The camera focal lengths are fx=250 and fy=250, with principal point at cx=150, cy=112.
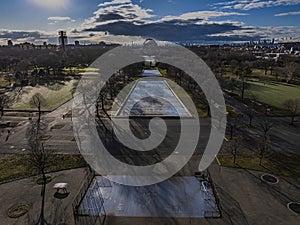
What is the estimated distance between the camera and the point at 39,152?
15172 millimetres

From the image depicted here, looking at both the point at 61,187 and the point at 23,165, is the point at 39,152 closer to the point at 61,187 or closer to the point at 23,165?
the point at 23,165

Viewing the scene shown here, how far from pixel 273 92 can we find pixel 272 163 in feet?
80.9

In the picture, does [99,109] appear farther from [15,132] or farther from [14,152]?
[14,152]

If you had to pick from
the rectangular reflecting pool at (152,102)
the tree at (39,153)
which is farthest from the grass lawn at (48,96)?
the rectangular reflecting pool at (152,102)

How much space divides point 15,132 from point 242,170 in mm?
18665

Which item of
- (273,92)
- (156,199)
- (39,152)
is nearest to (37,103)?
(39,152)

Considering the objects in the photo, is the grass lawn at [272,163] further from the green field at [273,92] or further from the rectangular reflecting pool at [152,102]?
the green field at [273,92]

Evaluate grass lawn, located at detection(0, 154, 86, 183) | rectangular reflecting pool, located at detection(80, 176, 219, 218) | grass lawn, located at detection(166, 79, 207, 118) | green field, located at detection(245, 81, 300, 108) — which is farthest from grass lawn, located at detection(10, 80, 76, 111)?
green field, located at detection(245, 81, 300, 108)

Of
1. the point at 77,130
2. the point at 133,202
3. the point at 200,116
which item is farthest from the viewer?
the point at 200,116

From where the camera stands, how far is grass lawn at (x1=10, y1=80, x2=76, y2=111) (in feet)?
98.4

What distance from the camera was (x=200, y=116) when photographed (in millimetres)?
25266

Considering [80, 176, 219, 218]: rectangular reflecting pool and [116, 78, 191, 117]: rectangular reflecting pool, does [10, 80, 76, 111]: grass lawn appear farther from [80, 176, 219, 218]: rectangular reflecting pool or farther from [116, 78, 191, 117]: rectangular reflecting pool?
[80, 176, 219, 218]: rectangular reflecting pool

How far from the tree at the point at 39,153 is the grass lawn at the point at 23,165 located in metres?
0.41

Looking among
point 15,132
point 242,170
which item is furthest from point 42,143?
point 242,170
